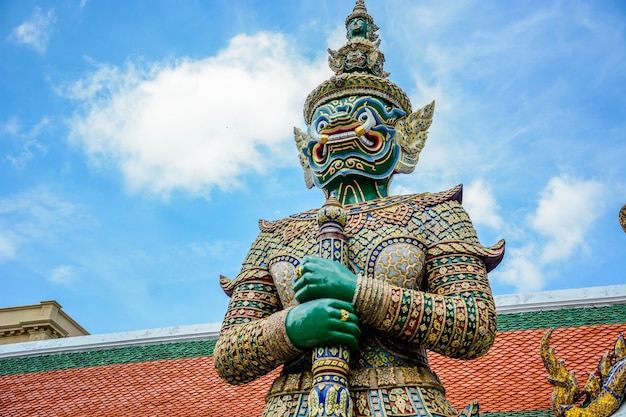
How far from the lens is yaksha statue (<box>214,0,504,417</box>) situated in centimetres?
327

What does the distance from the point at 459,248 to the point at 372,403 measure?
0.92 meters

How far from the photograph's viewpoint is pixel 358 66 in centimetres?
443

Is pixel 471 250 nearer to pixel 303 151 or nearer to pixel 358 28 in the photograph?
pixel 303 151

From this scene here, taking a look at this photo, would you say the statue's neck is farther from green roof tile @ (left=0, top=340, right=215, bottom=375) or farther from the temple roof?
green roof tile @ (left=0, top=340, right=215, bottom=375)

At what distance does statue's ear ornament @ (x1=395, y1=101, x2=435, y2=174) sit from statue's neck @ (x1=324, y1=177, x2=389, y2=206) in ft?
0.55

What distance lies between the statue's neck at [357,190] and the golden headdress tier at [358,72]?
519 mm

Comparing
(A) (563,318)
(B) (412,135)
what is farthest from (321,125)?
(A) (563,318)

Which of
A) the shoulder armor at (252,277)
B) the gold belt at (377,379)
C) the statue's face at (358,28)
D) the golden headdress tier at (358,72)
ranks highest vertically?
the statue's face at (358,28)

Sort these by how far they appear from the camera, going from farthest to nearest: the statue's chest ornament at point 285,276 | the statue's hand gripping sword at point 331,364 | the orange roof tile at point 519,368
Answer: the orange roof tile at point 519,368, the statue's chest ornament at point 285,276, the statue's hand gripping sword at point 331,364

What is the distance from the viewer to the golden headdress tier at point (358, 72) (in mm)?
4258

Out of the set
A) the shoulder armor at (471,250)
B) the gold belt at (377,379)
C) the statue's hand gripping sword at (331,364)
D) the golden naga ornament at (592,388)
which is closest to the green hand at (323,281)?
the statue's hand gripping sword at (331,364)

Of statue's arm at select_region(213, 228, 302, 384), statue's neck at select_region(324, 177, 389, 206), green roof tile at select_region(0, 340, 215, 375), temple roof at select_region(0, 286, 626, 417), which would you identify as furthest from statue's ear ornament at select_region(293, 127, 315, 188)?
green roof tile at select_region(0, 340, 215, 375)

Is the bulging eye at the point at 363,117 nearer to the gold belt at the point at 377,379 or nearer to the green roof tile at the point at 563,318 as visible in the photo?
the gold belt at the point at 377,379

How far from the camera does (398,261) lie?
357cm
